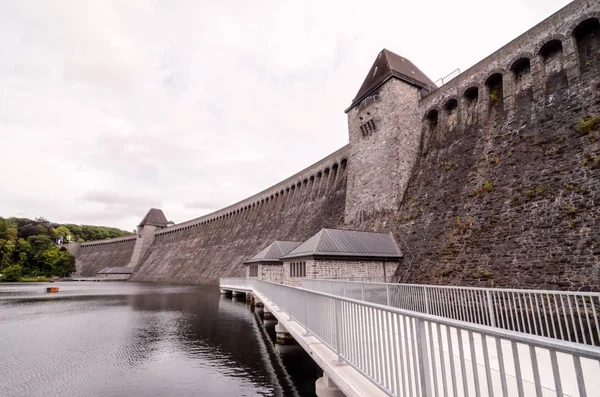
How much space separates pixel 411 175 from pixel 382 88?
25.1ft

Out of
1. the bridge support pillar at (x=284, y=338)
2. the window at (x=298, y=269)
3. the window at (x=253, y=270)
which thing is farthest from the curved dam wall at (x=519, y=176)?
the window at (x=253, y=270)

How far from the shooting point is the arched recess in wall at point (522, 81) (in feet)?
55.6

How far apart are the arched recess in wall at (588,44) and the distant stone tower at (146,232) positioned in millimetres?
91144

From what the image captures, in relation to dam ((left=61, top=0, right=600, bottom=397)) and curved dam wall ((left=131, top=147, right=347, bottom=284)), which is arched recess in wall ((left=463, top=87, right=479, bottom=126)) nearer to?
dam ((left=61, top=0, right=600, bottom=397))

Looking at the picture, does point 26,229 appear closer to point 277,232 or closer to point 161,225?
point 161,225

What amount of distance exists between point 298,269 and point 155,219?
264ft

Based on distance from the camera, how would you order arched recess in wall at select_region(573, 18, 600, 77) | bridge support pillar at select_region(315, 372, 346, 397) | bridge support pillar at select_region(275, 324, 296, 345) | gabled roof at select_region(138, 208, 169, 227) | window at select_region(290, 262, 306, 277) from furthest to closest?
gabled roof at select_region(138, 208, 169, 227) → window at select_region(290, 262, 306, 277) → arched recess in wall at select_region(573, 18, 600, 77) → bridge support pillar at select_region(275, 324, 296, 345) → bridge support pillar at select_region(315, 372, 346, 397)

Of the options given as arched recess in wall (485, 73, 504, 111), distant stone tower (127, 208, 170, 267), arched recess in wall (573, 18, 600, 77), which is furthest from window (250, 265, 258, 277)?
distant stone tower (127, 208, 170, 267)

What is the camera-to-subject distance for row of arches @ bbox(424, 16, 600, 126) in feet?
48.4

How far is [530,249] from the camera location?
1279cm

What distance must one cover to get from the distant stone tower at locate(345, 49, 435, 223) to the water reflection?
13.1 m

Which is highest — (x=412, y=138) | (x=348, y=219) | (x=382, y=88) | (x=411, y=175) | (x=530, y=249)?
(x=382, y=88)

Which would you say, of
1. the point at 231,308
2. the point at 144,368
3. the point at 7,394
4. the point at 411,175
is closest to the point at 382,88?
the point at 411,175

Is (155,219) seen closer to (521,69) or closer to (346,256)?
(346,256)
